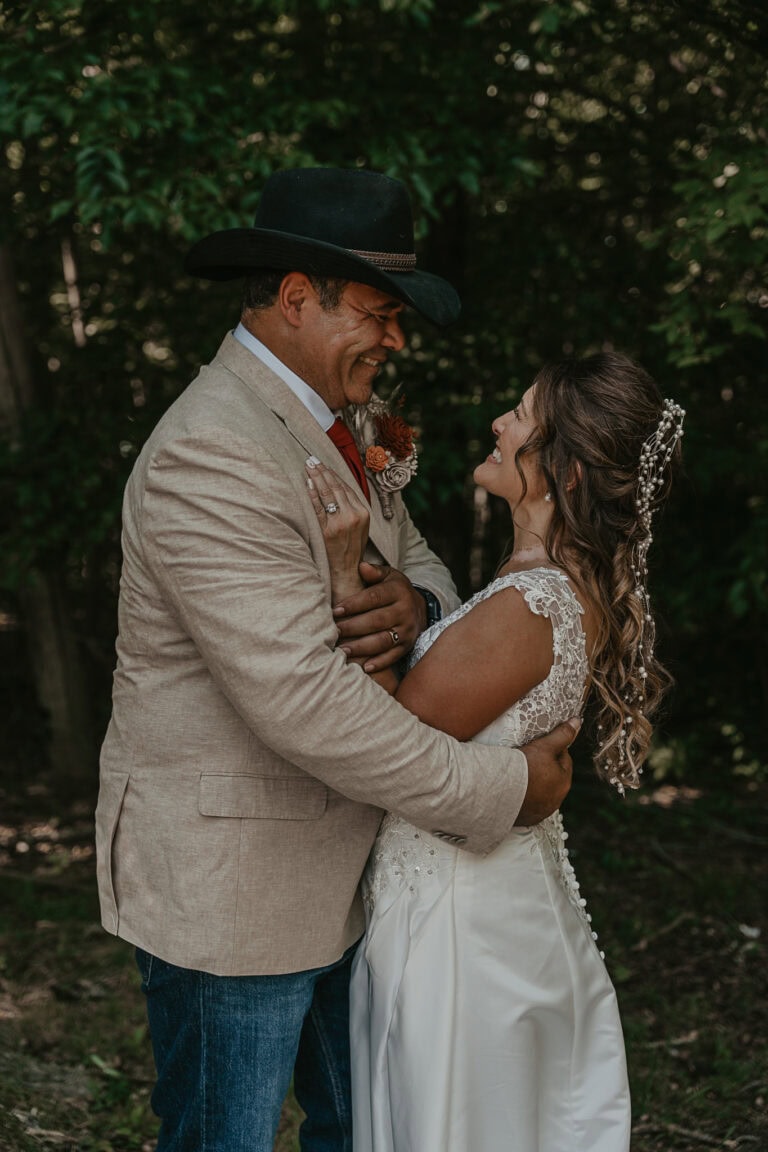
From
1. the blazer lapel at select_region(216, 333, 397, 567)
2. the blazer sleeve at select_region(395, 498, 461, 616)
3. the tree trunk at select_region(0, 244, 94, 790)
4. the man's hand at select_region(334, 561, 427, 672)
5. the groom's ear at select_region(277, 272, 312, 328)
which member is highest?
the groom's ear at select_region(277, 272, 312, 328)

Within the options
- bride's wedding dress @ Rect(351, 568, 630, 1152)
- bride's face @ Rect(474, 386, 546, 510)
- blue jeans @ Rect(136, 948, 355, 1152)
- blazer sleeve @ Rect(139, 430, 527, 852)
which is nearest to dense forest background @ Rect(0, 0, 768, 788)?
bride's face @ Rect(474, 386, 546, 510)

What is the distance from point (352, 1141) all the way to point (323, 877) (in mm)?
729

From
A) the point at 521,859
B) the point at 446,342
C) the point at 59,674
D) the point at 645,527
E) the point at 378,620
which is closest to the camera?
the point at 378,620

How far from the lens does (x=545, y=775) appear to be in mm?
2352

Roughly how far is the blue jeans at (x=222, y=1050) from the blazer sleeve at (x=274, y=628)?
485 mm

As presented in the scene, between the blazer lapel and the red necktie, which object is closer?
the blazer lapel

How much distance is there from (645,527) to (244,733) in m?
1.01

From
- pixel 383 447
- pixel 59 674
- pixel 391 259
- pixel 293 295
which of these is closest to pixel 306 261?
pixel 293 295

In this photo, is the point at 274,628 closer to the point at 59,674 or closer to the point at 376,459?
the point at 376,459

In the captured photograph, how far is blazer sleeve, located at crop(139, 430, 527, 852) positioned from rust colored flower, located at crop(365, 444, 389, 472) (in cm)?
53

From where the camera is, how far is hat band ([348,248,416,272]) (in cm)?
237

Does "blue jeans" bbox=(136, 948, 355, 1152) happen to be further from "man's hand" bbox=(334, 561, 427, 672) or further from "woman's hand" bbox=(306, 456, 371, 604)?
"woman's hand" bbox=(306, 456, 371, 604)

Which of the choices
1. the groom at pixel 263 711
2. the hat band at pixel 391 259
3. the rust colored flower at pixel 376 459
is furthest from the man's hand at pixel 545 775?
the hat band at pixel 391 259

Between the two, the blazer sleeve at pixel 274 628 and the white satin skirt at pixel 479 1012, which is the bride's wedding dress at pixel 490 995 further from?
the blazer sleeve at pixel 274 628
